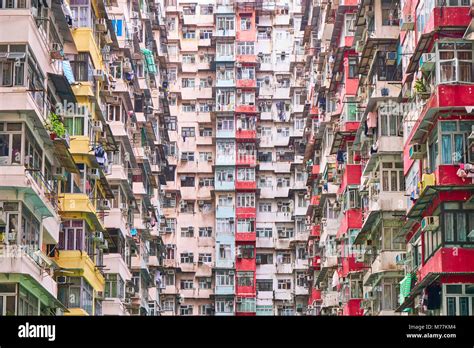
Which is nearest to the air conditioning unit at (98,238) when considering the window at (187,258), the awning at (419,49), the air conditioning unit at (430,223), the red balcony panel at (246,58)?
the awning at (419,49)

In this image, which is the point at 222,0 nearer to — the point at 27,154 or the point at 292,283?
the point at 292,283

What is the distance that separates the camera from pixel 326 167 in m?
55.9

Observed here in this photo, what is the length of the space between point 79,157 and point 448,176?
1483 centimetres

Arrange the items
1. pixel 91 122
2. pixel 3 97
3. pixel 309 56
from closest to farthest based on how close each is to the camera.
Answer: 1. pixel 3 97
2. pixel 91 122
3. pixel 309 56

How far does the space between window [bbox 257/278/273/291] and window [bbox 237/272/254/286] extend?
5.07ft

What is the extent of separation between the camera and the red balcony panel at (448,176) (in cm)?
2951

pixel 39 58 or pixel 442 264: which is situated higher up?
pixel 39 58

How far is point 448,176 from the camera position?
29703 millimetres

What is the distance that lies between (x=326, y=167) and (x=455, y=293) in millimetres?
26378

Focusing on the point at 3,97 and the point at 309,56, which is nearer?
the point at 3,97

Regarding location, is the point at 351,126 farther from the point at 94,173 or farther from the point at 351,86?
the point at 94,173

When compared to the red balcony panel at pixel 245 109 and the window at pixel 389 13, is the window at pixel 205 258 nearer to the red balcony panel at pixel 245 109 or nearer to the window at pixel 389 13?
the red balcony panel at pixel 245 109
